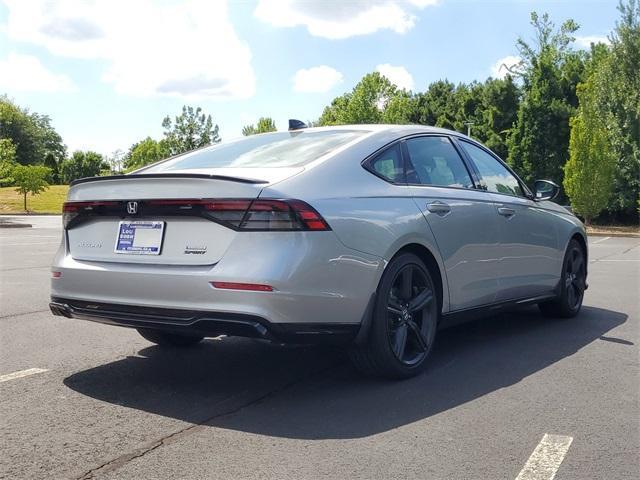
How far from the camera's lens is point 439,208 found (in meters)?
4.69

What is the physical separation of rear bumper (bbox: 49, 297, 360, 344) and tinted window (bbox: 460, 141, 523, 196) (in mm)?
2235

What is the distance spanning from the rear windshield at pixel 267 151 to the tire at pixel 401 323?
86cm

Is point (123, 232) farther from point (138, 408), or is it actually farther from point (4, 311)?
point (4, 311)

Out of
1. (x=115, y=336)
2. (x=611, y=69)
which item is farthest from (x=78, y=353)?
(x=611, y=69)

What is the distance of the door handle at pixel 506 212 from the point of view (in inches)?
215

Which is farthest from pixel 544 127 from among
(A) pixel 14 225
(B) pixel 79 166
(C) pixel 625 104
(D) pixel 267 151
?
(B) pixel 79 166

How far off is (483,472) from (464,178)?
279 cm

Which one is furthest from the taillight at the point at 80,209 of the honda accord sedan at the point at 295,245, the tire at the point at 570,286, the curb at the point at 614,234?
the curb at the point at 614,234

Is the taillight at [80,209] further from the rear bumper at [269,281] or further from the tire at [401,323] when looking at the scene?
the tire at [401,323]

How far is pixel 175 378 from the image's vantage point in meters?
4.36

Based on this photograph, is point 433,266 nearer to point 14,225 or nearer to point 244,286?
point 244,286

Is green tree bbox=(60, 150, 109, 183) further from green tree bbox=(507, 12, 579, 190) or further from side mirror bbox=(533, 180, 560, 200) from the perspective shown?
side mirror bbox=(533, 180, 560, 200)

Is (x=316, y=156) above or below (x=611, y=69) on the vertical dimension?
below

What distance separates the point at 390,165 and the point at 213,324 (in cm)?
163
